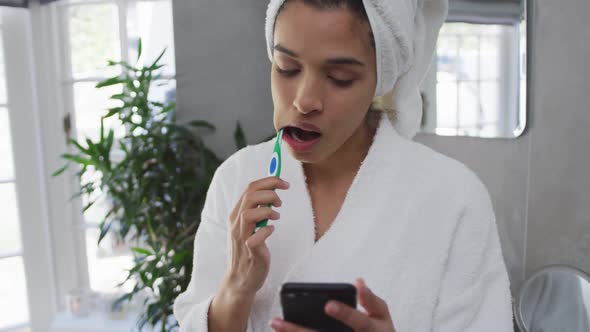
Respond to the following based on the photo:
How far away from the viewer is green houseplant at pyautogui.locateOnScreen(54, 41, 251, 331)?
1943 millimetres

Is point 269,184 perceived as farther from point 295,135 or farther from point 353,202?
point 353,202

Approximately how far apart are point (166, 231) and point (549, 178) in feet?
4.56

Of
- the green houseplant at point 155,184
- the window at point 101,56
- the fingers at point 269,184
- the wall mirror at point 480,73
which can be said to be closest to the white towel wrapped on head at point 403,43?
the fingers at point 269,184

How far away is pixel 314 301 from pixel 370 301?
0.06 m

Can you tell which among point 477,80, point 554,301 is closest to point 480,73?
point 477,80

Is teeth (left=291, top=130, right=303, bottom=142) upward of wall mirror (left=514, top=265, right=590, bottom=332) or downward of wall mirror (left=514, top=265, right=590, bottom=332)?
upward

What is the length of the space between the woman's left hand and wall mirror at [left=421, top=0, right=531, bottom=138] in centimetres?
127

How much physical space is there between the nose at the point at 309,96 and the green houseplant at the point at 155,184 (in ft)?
4.23

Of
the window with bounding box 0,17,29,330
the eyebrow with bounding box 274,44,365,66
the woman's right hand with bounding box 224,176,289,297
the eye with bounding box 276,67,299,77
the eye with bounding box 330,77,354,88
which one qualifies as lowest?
the window with bounding box 0,17,29,330

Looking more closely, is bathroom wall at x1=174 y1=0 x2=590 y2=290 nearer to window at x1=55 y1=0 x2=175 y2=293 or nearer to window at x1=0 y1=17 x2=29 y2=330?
window at x1=55 y1=0 x2=175 y2=293

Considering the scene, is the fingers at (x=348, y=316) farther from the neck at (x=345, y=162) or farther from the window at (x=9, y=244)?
the window at (x=9, y=244)

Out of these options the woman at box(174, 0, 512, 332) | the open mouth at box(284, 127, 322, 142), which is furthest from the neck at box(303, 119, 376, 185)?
the open mouth at box(284, 127, 322, 142)

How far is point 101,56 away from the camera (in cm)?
256

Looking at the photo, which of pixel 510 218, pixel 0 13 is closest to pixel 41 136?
pixel 0 13
